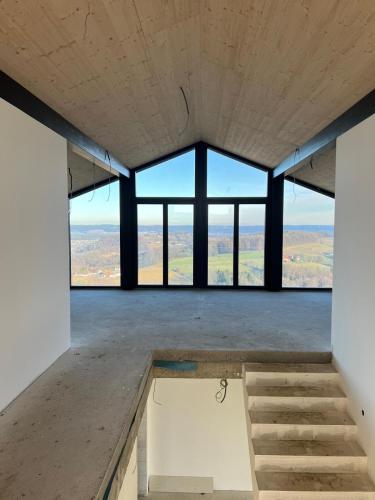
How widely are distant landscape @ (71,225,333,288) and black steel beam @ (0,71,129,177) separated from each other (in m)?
2.60

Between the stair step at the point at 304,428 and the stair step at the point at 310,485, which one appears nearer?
the stair step at the point at 310,485

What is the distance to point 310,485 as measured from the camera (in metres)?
2.54

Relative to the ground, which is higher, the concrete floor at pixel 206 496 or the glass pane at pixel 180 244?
the glass pane at pixel 180 244

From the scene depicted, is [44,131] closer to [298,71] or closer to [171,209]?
[298,71]

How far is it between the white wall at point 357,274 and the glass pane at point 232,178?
137 inches

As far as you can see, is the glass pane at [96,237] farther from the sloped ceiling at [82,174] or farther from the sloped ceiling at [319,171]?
the sloped ceiling at [319,171]

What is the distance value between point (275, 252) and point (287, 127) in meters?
3.08

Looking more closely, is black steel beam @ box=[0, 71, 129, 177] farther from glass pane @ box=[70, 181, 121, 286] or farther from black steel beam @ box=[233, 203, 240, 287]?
black steel beam @ box=[233, 203, 240, 287]

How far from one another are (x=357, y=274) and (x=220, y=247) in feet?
Answer: 13.4

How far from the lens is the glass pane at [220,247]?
22.5ft

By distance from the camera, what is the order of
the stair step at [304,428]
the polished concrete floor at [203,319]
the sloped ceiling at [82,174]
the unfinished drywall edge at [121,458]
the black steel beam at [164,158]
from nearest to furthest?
1. the unfinished drywall edge at [121,458]
2. the stair step at [304,428]
3. the polished concrete floor at [203,319]
4. the sloped ceiling at [82,174]
5. the black steel beam at [164,158]

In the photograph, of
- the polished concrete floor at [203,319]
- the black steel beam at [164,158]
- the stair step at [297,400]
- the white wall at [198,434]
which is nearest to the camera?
the stair step at [297,400]

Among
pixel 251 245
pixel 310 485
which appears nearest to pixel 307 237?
pixel 251 245

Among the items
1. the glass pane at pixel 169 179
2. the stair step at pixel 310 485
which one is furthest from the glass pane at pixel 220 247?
the stair step at pixel 310 485
